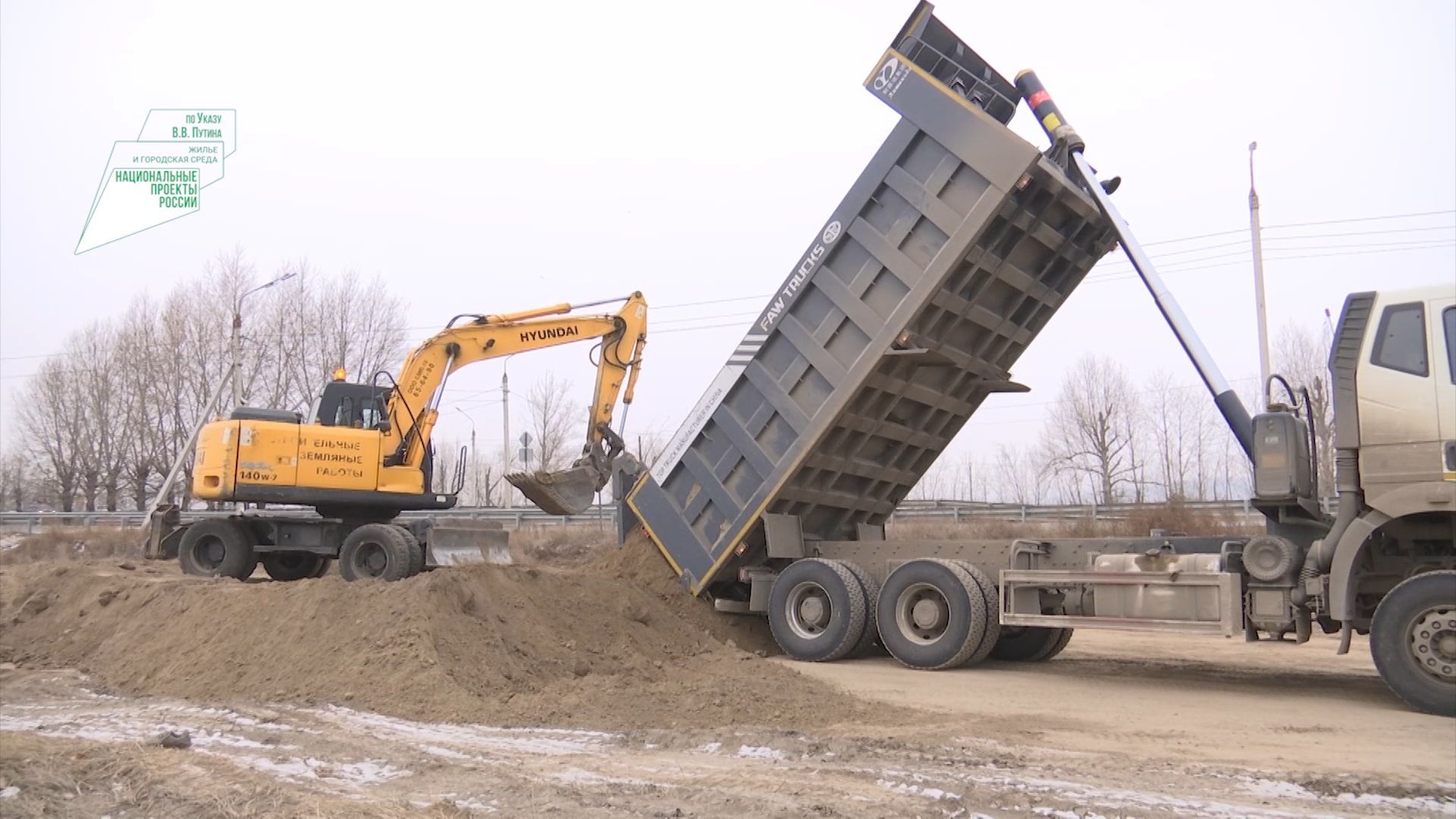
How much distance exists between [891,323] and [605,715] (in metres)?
4.34

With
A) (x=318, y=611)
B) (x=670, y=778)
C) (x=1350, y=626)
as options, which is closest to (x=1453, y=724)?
(x=1350, y=626)

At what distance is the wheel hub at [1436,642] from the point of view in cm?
767

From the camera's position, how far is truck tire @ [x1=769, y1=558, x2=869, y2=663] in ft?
35.7

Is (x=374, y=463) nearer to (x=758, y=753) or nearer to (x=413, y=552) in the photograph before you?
(x=413, y=552)

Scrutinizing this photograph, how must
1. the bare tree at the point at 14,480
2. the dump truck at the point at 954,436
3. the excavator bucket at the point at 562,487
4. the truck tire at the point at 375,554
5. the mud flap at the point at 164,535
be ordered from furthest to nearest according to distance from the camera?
the bare tree at the point at 14,480 → the mud flap at the point at 164,535 → the truck tire at the point at 375,554 → the excavator bucket at the point at 562,487 → the dump truck at the point at 954,436

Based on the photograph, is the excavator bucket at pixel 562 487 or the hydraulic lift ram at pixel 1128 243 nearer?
the hydraulic lift ram at pixel 1128 243

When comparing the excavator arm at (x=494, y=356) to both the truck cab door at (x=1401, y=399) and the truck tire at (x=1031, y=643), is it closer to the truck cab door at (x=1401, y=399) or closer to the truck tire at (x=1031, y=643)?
Result: the truck tire at (x=1031, y=643)

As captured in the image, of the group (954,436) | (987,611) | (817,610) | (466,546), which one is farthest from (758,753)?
(466,546)

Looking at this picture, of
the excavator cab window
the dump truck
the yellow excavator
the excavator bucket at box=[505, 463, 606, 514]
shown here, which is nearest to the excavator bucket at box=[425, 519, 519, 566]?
the yellow excavator

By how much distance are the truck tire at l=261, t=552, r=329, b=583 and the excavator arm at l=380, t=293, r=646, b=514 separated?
7.66 ft

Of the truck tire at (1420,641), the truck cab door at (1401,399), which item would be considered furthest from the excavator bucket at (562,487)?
the truck tire at (1420,641)

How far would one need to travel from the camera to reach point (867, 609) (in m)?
11.0

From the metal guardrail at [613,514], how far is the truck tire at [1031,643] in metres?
8.00

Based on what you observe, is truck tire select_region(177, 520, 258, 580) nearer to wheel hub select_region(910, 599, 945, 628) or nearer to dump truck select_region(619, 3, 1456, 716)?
dump truck select_region(619, 3, 1456, 716)
